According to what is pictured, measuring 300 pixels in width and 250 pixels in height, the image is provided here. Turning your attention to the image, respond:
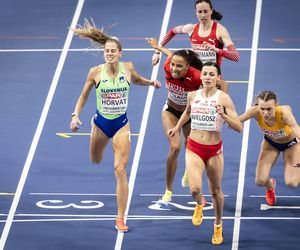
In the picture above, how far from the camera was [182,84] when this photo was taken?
1542 cm

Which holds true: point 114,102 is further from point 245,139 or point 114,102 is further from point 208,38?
point 245,139

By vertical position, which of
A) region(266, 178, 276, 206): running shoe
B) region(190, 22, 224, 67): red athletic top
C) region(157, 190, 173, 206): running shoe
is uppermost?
region(190, 22, 224, 67): red athletic top

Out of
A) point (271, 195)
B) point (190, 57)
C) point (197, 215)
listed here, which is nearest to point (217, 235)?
point (197, 215)

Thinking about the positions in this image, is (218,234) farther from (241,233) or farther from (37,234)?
(37,234)

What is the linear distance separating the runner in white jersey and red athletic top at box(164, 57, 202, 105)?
→ 83cm

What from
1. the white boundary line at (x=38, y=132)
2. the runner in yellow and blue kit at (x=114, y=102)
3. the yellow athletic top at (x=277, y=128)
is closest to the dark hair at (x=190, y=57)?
the runner in yellow and blue kit at (x=114, y=102)

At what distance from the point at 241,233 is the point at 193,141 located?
1398mm

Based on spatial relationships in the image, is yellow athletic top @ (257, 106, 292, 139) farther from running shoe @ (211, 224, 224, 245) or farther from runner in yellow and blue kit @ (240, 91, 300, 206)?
running shoe @ (211, 224, 224, 245)

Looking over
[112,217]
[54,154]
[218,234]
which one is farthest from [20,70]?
[218,234]

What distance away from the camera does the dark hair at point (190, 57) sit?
596 inches

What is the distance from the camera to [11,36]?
21.4m

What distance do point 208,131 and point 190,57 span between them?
1308 millimetres

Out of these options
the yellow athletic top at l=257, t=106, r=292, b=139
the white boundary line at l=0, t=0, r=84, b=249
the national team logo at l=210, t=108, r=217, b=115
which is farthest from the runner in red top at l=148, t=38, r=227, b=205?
the white boundary line at l=0, t=0, r=84, b=249

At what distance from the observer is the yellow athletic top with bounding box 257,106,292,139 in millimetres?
14984
